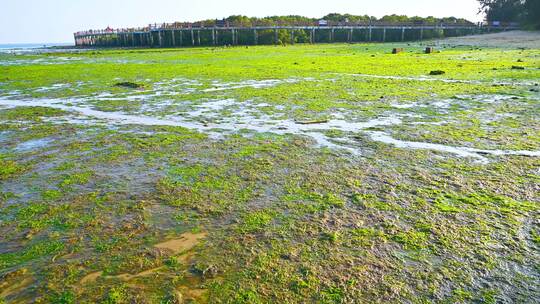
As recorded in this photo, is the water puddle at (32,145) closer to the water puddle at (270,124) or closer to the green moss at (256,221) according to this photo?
the water puddle at (270,124)

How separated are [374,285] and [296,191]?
7.11 feet

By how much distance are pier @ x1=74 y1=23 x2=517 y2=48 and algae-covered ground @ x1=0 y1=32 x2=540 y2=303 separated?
66.1 metres

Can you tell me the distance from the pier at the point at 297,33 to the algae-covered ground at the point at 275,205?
6610 centimetres

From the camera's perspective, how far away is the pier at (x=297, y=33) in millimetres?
72125

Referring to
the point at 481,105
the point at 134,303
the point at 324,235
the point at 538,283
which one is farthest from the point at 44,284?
the point at 481,105

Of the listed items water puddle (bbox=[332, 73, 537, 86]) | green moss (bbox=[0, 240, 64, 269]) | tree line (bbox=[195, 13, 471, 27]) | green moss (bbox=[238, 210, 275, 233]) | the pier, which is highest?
tree line (bbox=[195, 13, 471, 27])

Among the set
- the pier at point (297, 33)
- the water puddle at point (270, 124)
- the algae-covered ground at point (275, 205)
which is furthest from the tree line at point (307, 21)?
the algae-covered ground at point (275, 205)

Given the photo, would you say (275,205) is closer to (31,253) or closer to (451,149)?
(31,253)

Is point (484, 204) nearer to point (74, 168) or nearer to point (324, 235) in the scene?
point (324, 235)

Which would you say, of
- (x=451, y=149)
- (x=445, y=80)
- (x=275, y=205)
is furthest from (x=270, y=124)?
(x=445, y=80)

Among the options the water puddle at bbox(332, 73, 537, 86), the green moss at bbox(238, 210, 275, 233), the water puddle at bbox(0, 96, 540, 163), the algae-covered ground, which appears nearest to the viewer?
the algae-covered ground

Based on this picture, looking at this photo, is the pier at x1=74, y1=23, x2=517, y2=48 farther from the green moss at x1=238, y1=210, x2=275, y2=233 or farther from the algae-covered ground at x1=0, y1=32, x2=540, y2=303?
the green moss at x1=238, y1=210, x2=275, y2=233

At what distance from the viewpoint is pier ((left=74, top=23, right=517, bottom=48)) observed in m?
72.1

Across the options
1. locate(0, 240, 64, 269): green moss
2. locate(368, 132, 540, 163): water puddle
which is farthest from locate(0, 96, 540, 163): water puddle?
locate(0, 240, 64, 269): green moss
